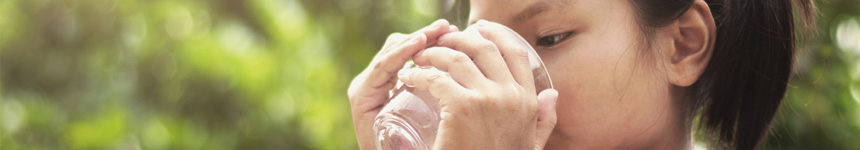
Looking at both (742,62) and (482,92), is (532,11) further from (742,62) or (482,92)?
(742,62)

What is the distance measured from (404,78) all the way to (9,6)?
2.47 metres

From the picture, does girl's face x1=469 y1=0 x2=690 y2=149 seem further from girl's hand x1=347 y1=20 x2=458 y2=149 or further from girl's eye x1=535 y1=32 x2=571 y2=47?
girl's hand x1=347 y1=20 x2=458 y2=149

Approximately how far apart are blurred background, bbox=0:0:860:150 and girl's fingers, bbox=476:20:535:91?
1.44 metres

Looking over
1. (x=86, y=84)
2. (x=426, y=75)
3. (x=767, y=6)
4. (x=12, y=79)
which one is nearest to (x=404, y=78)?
(x=426, y=75)

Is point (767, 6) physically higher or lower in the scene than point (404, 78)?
lower

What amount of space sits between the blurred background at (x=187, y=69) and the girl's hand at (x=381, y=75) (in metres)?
1.34

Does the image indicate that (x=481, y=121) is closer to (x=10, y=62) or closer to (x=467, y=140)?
(x=467, y=140)

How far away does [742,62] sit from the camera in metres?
1.10

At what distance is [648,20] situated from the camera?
100 cm

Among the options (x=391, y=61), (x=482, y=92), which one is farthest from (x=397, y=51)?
(x=482, y=92)

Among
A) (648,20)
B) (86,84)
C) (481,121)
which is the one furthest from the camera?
(86,84)

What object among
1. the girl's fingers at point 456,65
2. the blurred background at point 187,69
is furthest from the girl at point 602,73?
the blurred background at point 187,69

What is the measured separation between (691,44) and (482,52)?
13.7 inches

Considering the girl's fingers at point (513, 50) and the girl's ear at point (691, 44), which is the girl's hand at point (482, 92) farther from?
the girl's ear at point (691, 44)
